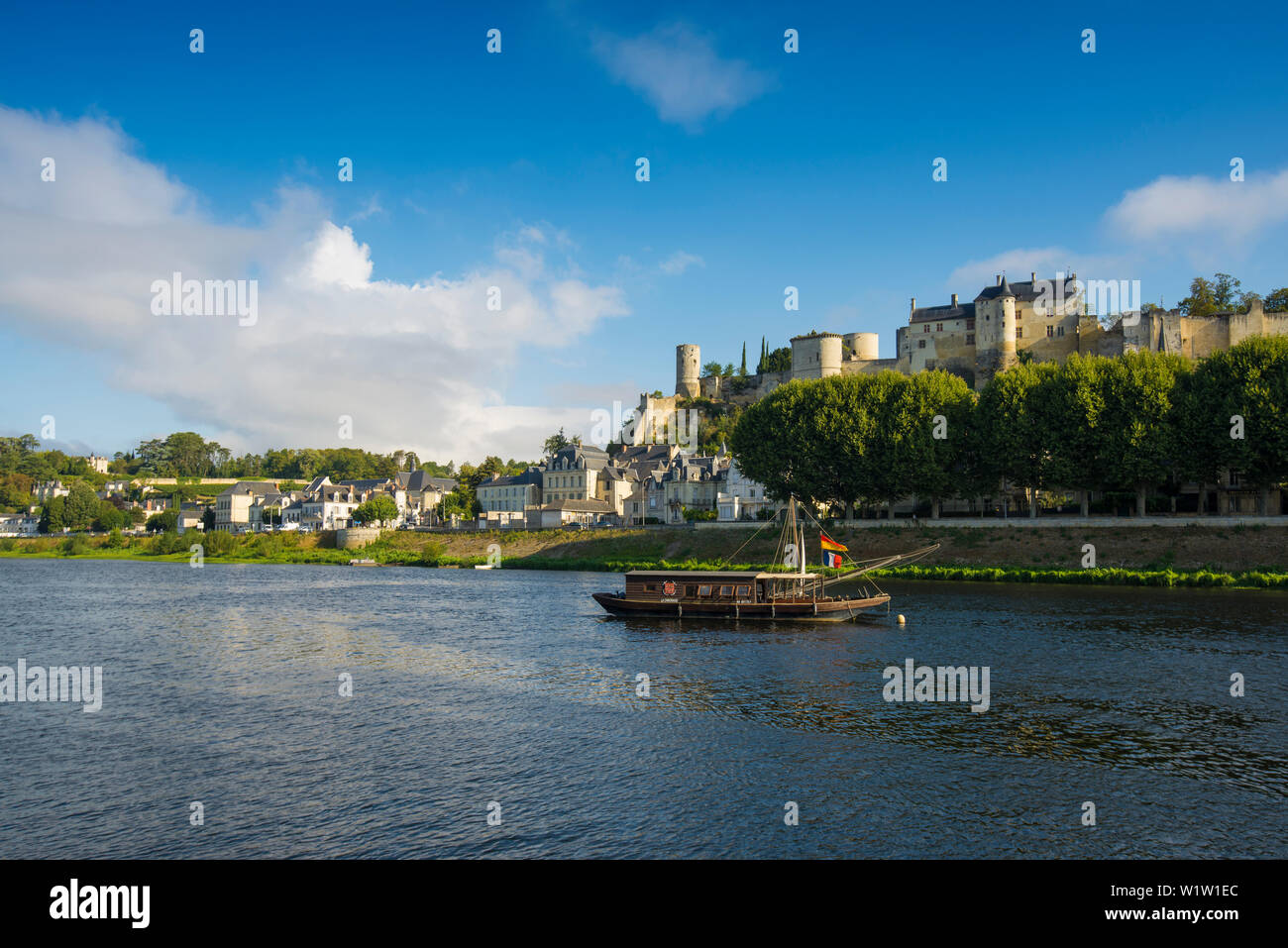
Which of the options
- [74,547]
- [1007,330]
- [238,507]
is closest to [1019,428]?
[1007,330]

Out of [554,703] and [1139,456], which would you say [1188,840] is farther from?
[1139,456]

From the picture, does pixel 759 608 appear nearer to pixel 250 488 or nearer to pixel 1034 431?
pixel 1034 431

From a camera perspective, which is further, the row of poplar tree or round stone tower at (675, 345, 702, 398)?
round stone tower at (675, 345, 702, 398)

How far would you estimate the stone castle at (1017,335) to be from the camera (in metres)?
113

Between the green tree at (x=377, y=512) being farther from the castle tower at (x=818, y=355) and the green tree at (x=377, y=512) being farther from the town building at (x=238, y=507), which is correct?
the castle tower at (x=818, y=355)

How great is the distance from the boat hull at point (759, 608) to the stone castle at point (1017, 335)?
7908cm

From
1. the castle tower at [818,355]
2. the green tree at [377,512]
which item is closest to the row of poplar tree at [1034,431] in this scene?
the castle tower at [818,355]

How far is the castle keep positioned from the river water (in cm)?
8068

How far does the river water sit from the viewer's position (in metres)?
18.3

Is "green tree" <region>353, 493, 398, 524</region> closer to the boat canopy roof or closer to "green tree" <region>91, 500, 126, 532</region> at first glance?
"green tree" <region>91, 500, 126, 532</region>

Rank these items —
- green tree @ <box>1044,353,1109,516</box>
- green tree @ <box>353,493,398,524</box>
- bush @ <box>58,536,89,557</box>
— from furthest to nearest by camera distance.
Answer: bush @ <box>58,536,89,557</box>, green tree @ <box>353,493,398,524</box>, green tree @ <box>1044,353,1109,516</box>

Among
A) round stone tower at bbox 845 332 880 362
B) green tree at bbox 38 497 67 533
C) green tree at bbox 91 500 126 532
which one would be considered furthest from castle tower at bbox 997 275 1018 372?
green tree at bbox 38 497 67 533
